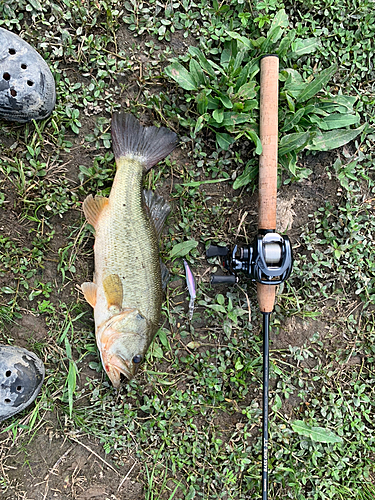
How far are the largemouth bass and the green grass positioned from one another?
0.21 metres

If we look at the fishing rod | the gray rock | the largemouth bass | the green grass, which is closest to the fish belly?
the largemouth bass

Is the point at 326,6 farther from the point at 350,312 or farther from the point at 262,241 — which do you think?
the point at 350,312

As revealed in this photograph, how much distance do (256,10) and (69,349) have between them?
304 cm

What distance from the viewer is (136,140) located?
8.55 ft

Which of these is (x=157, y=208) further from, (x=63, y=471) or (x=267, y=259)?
(x=63, y=471)

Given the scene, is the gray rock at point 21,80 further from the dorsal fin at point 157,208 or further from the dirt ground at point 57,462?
the dorsal fin at point 157,208

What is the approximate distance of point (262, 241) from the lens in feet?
7.86

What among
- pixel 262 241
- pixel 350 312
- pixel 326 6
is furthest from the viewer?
pixel 350 312

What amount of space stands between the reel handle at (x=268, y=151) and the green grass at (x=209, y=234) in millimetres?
103

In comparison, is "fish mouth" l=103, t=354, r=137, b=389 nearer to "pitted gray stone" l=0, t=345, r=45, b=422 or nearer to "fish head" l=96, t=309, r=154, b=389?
"fish head" l=96, t=309, r=154, b=389

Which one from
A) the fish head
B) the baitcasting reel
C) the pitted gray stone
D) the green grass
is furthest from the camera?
the green grass

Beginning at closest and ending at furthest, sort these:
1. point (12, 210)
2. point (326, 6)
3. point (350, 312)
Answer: point (12, 210)
point (326, 6)
point (350, 312)

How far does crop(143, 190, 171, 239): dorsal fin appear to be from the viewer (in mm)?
2621

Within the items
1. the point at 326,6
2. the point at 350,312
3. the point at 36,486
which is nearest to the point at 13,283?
the point at 36,486
